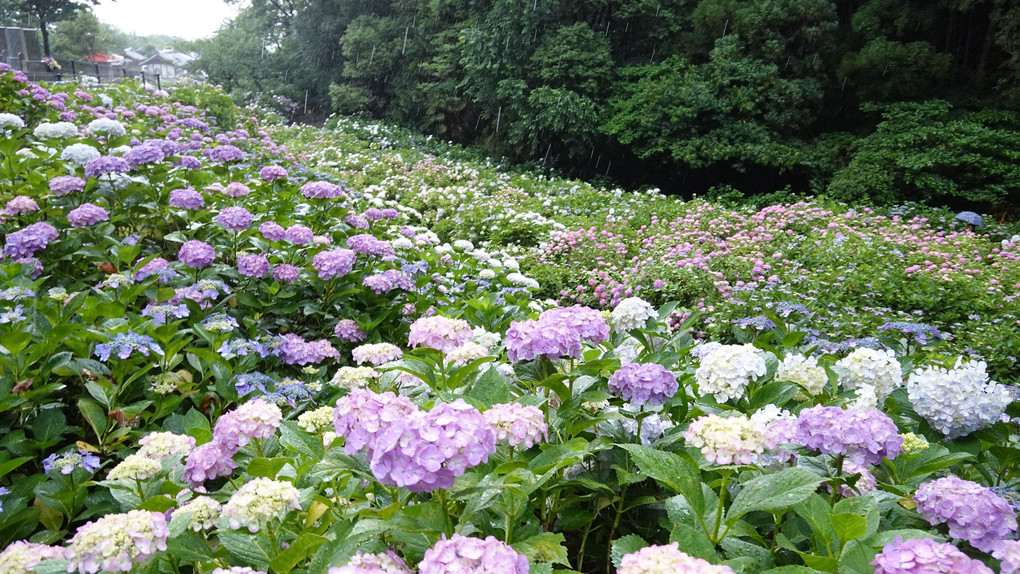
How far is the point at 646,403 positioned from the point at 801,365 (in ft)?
1.58

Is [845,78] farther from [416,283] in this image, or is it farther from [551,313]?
[551,313]

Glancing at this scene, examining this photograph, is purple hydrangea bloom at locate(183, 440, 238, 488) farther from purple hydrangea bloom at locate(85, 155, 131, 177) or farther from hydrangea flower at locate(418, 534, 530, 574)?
purple hydrangea bloom at locate(85, 155, 131, 177)

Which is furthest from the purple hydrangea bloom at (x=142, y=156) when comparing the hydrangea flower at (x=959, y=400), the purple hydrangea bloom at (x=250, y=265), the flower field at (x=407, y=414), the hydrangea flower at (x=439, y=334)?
the hydrangea flower at (x=959, y=400)

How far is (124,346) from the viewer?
1752 millimetres

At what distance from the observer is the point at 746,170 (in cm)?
1194

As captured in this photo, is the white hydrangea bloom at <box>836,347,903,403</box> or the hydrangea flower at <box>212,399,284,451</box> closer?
the hydrangea flower at <box>212,399,284,451</box>

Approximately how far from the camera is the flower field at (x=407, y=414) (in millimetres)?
856

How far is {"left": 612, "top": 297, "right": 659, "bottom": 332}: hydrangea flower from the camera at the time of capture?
5.07 ft

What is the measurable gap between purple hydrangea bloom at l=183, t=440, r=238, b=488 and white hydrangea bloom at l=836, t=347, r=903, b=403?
4.78 ft

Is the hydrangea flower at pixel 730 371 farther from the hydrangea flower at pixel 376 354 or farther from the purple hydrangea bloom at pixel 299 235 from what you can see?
the purple hydrangea bloom at pixel 299 235

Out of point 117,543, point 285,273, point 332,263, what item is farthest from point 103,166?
point 117,543

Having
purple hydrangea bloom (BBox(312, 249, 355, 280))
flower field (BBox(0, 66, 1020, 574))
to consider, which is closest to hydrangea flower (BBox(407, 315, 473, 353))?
flower field (BBox(0, 66, 1020, 574))

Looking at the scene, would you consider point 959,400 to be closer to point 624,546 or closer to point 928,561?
point 928,561

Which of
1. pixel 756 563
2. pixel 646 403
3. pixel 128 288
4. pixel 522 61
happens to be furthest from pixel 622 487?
pixel 522 61
